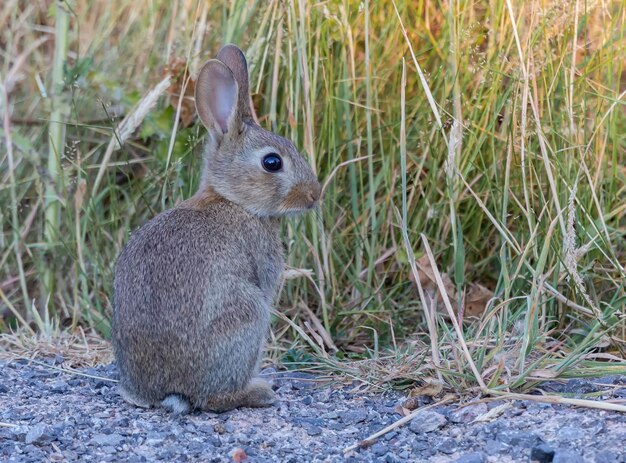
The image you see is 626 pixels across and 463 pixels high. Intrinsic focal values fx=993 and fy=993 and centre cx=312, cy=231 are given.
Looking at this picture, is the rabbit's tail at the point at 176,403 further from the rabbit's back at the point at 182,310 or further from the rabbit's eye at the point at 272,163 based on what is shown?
the rabbit's eye at the point at 272,163

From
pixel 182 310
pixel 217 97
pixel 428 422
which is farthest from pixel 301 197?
pixel 428 422

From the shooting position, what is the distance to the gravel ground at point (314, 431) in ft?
9.71

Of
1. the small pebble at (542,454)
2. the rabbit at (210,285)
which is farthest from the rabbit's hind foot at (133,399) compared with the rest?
the small pebble at (542,454)

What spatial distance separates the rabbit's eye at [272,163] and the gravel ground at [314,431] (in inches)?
34.9

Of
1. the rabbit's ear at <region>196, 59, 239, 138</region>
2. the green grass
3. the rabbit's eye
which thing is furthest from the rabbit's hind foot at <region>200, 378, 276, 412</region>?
the rabbit's ear at <region>196, 59, 239, 138</region>

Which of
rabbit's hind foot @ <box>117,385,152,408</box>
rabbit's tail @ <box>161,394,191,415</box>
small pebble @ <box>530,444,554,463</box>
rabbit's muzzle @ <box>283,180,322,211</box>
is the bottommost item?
rabbit's hind foot @ <box>117,385,152,408</box>

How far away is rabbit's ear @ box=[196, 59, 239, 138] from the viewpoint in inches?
149

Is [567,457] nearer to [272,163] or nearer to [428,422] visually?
[428,422]

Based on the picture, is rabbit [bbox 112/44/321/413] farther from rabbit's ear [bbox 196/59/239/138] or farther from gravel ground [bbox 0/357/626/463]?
gravel ground [bbox 0/357/626/463]

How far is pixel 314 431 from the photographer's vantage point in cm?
331

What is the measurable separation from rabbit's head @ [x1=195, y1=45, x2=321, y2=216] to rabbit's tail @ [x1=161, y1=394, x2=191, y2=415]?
789 mm

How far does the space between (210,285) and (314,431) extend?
0.62m

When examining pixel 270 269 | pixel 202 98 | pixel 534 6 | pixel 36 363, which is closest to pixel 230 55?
pixel 202 98

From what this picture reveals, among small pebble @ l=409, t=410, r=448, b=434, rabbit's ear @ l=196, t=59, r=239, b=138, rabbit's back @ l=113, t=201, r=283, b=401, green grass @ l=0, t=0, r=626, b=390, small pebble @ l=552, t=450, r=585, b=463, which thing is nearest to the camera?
small pebble @ l=552, t=450, r=585, b=463
